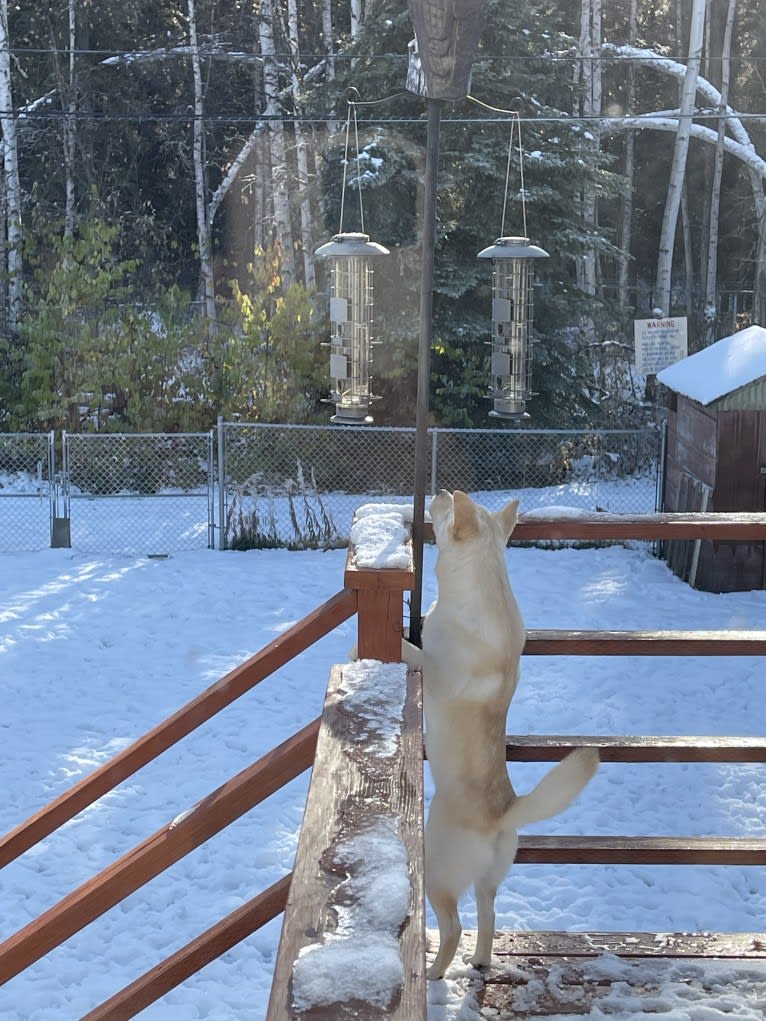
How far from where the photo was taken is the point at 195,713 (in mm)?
2719

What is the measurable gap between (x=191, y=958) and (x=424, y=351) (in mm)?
1480

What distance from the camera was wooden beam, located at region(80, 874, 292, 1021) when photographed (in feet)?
7.18

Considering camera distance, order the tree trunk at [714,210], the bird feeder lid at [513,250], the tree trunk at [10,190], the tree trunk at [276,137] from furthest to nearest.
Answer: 1. the tree trunk at [714,210]
2. the tree trunk at [276,137]
3. the tree trunk at [10,190]
4. the bird feeder lid at [513,250]

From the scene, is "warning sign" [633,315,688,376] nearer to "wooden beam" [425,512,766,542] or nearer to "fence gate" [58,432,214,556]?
"fence gate" [58,432,214,556]

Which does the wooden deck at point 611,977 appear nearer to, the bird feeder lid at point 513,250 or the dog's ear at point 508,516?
the dog's ear at point 508,516

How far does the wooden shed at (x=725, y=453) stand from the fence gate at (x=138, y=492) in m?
4.20

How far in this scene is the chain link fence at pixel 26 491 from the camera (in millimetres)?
10828

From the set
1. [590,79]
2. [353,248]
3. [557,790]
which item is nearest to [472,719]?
[557,790]

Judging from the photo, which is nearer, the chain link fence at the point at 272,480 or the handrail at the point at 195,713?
the handrail at the point at 195,713

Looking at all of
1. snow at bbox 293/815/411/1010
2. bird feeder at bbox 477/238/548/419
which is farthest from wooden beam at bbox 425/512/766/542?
bird feeder at bbox 477/238/548/419

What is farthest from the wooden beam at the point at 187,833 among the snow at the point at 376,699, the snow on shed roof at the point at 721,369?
the snow on shed roof at the point at 721,369

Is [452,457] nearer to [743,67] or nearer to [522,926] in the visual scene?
[522,926]

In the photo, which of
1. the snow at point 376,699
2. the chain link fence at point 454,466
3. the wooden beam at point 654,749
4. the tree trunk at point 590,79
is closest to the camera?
the snow at point 376,699

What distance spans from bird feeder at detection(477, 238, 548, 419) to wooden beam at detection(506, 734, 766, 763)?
4958 mm
